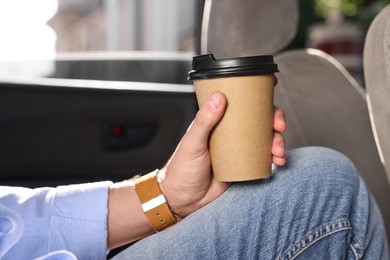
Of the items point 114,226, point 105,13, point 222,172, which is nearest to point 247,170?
point 222,172

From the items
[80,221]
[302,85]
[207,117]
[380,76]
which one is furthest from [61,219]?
[302,85]

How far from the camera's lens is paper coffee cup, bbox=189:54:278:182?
0.76 m

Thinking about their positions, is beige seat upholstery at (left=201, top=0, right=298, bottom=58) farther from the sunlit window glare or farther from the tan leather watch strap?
the sunlit window glare

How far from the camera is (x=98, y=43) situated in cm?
250

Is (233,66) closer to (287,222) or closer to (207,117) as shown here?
(207,117)

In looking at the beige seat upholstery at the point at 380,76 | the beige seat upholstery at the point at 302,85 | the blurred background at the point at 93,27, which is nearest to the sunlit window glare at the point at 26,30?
the blurred background at the point at 93,27

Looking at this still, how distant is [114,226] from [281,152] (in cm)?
29

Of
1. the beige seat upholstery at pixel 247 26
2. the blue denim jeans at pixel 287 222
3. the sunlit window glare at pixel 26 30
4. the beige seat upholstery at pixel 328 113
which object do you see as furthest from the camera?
the sunlit window glare at pixel 26 30

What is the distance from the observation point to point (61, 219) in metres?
0.93

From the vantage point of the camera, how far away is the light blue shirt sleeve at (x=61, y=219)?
0.91m

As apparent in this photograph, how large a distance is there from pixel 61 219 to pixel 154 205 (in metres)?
0.14

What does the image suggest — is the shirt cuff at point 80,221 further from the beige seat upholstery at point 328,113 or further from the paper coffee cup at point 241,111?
the beige seat upholstery at point 328,113

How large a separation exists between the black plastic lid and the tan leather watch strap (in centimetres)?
25

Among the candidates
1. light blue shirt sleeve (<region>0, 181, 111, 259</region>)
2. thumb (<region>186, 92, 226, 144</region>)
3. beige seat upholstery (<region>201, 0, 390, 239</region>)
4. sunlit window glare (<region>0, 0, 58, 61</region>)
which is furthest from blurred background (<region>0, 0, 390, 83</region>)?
thumb (<region>186, 92, 226, 144</region>)
